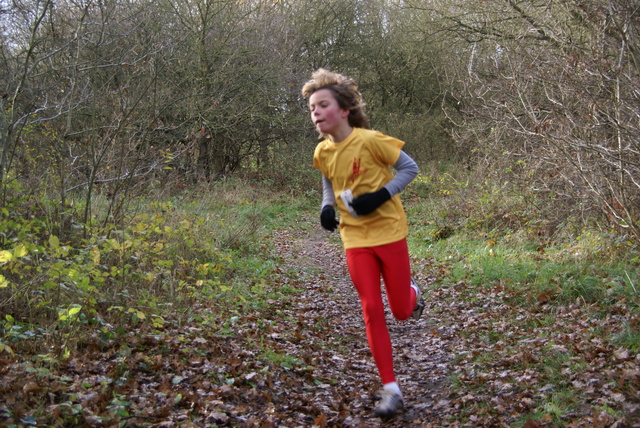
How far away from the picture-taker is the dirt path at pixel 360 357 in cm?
415

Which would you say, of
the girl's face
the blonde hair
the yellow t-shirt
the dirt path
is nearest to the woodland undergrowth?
the dirt path

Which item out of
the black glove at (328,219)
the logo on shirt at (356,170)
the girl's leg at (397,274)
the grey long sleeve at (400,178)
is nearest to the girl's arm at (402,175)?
the grey long sleeve at (400,178)

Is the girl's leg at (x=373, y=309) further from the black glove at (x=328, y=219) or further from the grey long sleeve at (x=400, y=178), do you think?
the grey long sleeve at (x=400, y=178)

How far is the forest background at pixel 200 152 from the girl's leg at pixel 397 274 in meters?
1.87

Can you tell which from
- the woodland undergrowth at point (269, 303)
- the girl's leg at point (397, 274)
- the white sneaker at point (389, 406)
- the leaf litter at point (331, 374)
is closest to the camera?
the leaf litter at point (331, 374)

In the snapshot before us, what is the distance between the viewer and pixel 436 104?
83.1ft

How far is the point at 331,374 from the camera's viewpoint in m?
5.02

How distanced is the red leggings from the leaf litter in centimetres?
48

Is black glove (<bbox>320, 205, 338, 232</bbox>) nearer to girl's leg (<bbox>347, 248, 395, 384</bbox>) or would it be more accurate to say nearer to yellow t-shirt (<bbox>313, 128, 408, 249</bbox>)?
yellow t-shirt (<bbox>313, 128, 408, 249</bbox>)

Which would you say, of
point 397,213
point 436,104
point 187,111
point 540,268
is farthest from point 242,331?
point 436,104

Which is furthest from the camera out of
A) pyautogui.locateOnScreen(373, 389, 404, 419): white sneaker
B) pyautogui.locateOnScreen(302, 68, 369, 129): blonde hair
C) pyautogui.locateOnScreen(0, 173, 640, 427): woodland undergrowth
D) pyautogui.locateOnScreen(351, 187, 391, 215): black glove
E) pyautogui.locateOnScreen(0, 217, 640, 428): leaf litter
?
pyautogui.locateOnScreen(302, 68, 369, 129): blonde hair

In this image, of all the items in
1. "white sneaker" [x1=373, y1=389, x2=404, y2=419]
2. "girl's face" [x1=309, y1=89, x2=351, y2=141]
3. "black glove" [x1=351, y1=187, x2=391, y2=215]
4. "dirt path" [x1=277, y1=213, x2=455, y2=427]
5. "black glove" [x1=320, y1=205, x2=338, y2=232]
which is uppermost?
"girl's face" [x1=309, y1=89, x2=351, y2=141]

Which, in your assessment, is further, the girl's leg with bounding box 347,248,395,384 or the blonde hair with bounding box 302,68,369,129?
the blonde hair with bounding box 302,68,369,129

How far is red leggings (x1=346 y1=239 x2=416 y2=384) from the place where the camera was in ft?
13.2
